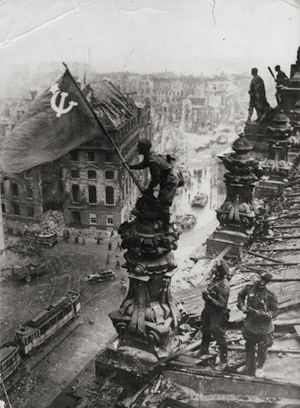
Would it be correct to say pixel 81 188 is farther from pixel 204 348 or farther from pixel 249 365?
pixel 249 365

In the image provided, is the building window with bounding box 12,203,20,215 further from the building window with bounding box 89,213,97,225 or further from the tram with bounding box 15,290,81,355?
the tram with bounding box 15,290,81,355

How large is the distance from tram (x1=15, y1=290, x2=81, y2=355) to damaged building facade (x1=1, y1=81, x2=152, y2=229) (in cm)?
1125

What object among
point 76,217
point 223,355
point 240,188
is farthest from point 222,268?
point 76,217

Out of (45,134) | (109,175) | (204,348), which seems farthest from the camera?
(109,175)

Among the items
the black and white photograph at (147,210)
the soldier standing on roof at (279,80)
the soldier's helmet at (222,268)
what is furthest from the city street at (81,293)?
the soldier's helmet at (222,268)

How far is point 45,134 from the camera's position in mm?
9562

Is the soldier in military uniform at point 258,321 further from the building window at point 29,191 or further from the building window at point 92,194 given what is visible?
the building window at point 29,191

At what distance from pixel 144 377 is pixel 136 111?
1152 inches

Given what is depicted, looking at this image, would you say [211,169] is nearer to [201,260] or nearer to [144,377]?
[201,260]

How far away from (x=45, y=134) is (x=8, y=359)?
872 inches

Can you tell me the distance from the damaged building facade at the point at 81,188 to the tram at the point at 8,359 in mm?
15796

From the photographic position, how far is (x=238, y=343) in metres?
6.49

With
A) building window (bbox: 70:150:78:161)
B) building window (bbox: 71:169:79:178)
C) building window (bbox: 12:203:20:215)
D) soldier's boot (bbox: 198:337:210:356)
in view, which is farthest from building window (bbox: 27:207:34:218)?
soldier's boot (bbox: 198:337:210:356)

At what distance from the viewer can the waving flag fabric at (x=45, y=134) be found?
9250 mm
